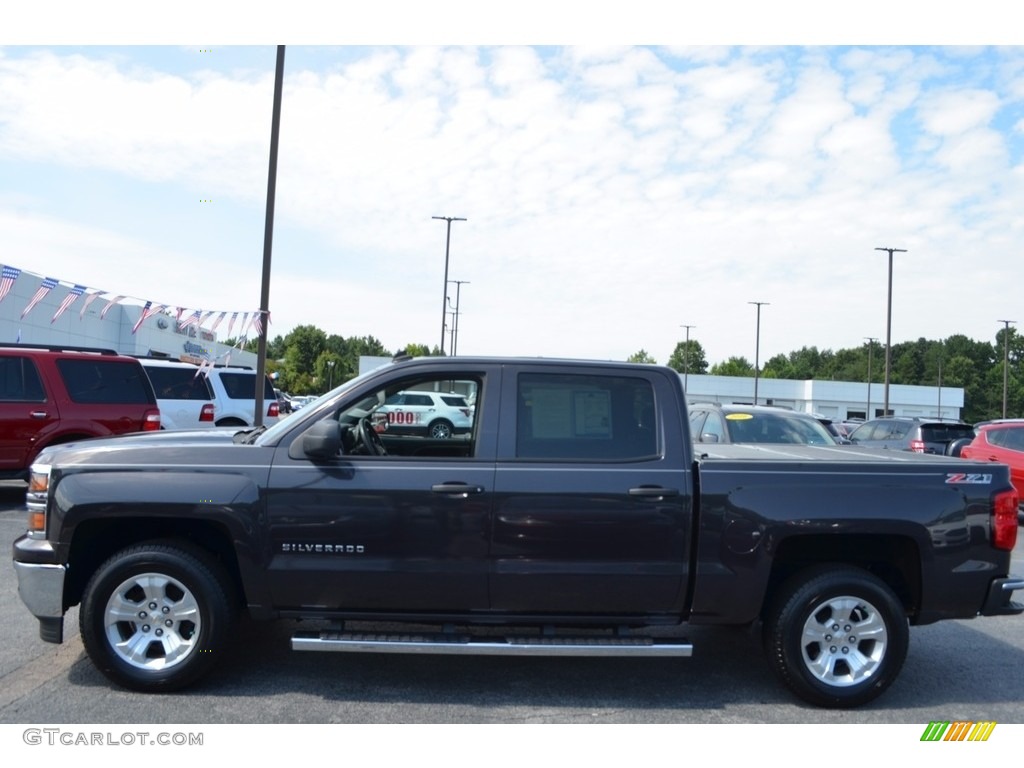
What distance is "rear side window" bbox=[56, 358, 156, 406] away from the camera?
1139 centimetres

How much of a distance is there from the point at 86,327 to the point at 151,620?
31.6 m

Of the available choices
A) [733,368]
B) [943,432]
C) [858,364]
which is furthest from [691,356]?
[943,432]

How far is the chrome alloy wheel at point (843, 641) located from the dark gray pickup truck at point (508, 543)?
0.04ft

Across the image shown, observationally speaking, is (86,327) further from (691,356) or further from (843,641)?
(691,356)

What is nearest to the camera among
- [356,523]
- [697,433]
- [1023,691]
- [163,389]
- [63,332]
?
[356,523]

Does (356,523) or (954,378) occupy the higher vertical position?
(954,378)

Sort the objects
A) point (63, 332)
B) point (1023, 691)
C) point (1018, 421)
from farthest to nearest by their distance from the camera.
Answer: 1. point (63, 332)
2. point (1018, 421)
3. point (1023, 691)

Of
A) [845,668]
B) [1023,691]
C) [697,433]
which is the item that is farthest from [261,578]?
[697,433]

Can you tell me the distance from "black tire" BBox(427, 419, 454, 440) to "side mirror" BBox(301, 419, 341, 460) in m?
0.85

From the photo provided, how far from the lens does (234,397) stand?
17.7m
